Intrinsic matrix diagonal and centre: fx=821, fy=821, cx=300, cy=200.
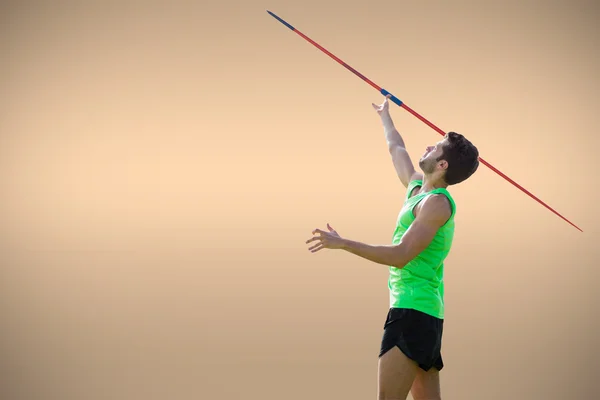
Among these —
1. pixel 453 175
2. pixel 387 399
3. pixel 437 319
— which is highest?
pixel 453 175

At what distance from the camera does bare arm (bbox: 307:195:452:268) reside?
2.44m

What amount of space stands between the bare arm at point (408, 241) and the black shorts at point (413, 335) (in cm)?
21

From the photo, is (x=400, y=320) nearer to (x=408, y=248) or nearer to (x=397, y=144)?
(x=408, y=248)

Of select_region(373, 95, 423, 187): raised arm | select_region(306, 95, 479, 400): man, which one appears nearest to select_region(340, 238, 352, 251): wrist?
select_region(306, 95, 479, 400): man

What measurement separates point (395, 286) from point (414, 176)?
47 centimetres

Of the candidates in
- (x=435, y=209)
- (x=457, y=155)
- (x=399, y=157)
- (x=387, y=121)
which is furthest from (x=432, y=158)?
(x=387, y=121)

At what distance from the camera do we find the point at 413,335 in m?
2.63

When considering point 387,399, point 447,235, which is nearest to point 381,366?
point 387,399

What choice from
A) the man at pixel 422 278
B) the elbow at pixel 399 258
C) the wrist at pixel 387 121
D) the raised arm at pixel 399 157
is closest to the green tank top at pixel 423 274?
the man at pixel 422 278

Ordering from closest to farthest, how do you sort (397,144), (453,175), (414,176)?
(453,175), (414,176), (397,144)

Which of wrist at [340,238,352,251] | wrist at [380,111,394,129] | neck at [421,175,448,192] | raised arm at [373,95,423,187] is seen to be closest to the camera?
wrist at [340,238,352,251]

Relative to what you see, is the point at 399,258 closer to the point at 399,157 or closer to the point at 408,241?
the point at 408,241

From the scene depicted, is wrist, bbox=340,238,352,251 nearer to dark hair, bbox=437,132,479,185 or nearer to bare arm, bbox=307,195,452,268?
bare arm, bbox=307,195,452,268

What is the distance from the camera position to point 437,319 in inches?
107
